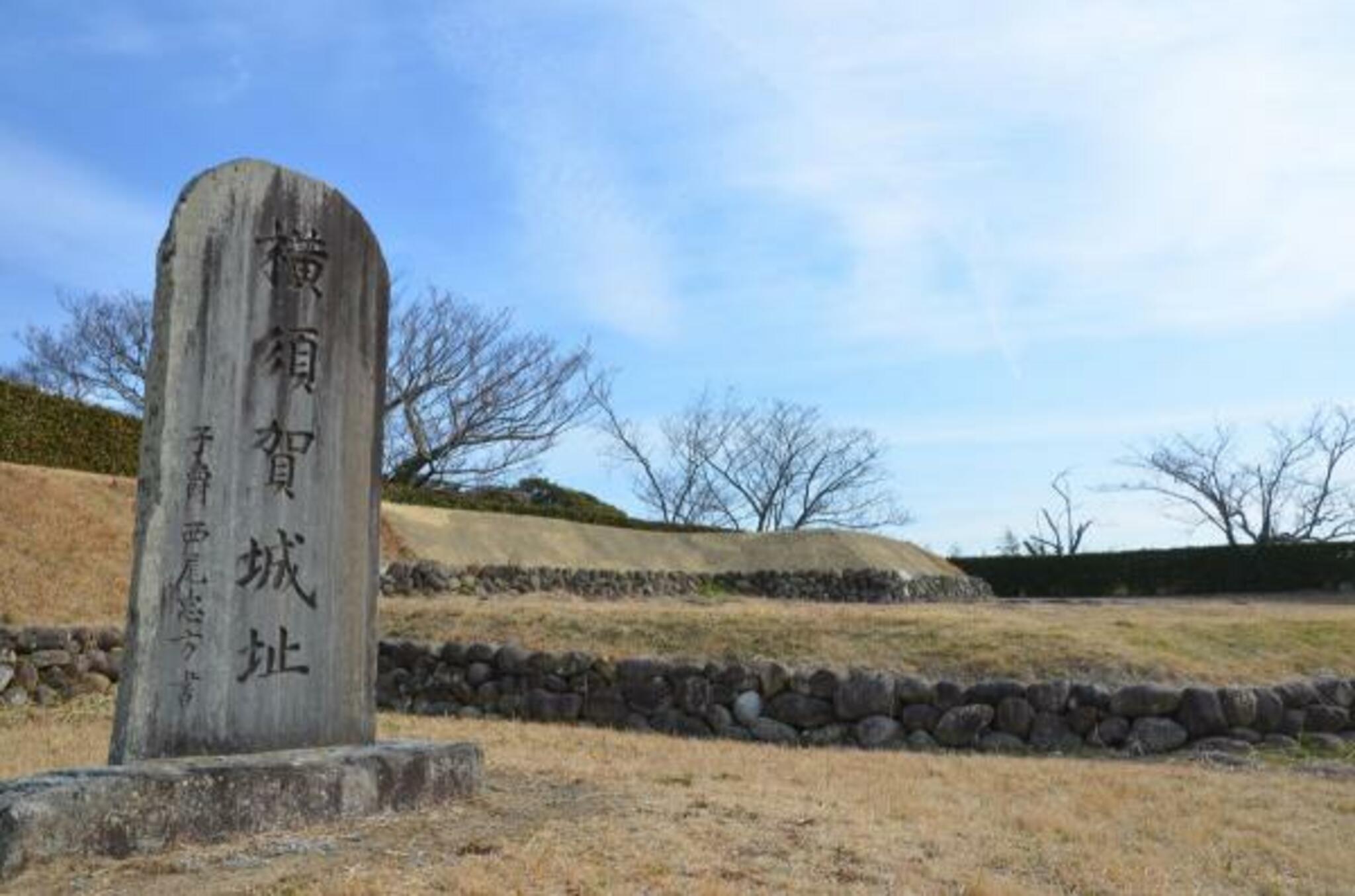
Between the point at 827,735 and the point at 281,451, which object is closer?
the point at 281,451

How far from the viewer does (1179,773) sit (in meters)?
8.80

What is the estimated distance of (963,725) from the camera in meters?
10.2

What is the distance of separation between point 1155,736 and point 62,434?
639 inches

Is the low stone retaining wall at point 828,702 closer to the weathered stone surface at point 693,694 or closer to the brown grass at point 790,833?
the weathered stone surface at point 693,694

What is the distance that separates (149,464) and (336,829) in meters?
1.98

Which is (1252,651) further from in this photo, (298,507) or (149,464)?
(149,464)

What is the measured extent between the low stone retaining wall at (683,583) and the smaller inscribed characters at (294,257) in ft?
41.6

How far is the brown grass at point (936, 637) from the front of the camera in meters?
11.4

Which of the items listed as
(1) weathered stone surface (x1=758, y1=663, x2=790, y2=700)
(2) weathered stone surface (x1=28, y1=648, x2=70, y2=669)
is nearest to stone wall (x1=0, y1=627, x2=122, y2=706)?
(2) weathered stone surface (x1=28, y1=648, x2=70, y2=669)

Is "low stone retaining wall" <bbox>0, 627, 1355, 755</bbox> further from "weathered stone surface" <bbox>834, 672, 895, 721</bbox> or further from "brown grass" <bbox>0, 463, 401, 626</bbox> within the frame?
"brown grass" <bbox>0, 463, 401, 626</bbox>

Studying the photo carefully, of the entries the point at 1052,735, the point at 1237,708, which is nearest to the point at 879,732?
the point at 1052,735

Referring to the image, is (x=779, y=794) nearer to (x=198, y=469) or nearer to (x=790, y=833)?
(x=790, y=833)

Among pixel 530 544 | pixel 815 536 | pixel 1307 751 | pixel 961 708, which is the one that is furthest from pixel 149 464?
pixel 815 536

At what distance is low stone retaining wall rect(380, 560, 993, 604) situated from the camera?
1950 cm
